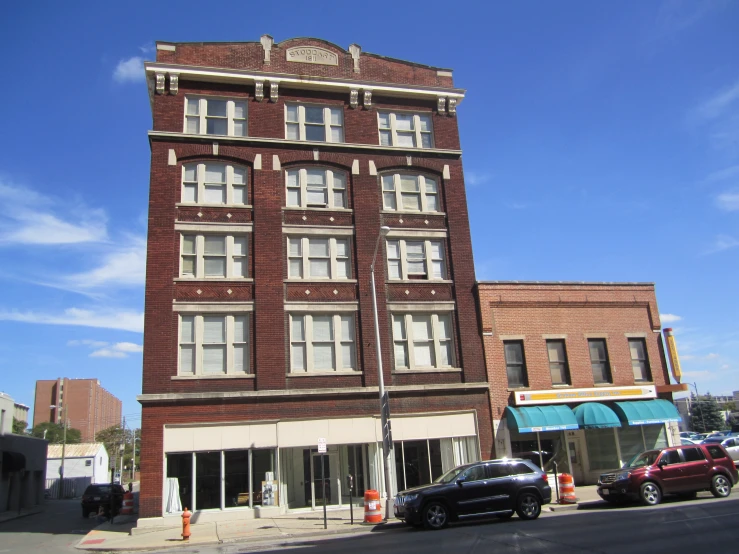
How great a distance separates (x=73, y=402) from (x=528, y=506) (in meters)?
148

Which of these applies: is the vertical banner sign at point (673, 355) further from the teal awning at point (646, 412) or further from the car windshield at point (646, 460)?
the car windshield at point (646, 460)

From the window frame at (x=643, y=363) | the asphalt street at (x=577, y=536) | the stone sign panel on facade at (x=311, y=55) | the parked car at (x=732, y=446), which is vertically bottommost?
the asphalt street at (x=577, y=536)

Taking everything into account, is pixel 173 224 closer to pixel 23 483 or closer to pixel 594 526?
pixel 594 526

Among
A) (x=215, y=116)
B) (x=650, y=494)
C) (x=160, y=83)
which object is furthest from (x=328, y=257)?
(x=650, y=494)

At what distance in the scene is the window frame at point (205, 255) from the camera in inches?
967

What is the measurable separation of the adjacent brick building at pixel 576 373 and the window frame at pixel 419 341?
1.59 meters

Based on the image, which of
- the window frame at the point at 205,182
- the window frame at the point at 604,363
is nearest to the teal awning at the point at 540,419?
the window frame at the point at 604,363

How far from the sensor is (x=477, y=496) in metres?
16.9

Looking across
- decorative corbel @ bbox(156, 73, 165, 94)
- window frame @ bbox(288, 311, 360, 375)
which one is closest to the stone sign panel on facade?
decorative corbel @ bbox(156, 73, 165, 94)

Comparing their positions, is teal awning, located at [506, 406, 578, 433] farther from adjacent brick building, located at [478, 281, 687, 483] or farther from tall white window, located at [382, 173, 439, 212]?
tall white window, located at [382, 173, 439, 212]

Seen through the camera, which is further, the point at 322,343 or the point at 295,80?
the point at 295,80

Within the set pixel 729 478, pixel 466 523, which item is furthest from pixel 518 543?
pixel 729 478

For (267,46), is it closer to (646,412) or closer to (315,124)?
(315,124)

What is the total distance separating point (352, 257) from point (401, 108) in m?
8.17
